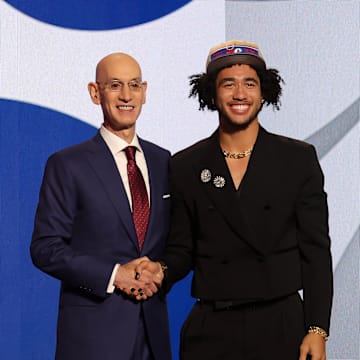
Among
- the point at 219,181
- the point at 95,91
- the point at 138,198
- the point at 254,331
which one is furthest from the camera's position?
the point at 95,91

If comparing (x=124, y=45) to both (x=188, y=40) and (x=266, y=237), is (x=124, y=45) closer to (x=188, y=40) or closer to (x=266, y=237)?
(x=188, y=40)

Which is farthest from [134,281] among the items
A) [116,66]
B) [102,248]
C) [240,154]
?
[116,66]

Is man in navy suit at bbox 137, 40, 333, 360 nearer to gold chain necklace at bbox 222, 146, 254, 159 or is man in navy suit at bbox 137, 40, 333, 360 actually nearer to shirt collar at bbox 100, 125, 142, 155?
gold chain necklace at bbox 222, 146, 254, 159

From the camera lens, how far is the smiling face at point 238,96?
300cm

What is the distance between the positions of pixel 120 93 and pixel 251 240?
729 millimetres

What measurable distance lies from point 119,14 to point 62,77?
0.43m

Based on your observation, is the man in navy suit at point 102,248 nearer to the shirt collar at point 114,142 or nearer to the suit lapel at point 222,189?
the shirt collar at point 114,142

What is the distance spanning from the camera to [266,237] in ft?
9.73

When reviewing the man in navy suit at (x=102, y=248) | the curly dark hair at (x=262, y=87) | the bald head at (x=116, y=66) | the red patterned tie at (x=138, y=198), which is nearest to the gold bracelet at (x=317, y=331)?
the man in navy suit at (x=102, y=248)

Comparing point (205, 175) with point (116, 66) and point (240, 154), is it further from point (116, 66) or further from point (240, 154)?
point (116, 66)

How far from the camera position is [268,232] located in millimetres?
2967

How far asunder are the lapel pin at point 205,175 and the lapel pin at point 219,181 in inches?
1.2

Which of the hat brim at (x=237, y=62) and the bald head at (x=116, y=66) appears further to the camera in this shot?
the bald head at (x=116, y=66)

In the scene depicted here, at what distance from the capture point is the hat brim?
3043 millimetres
